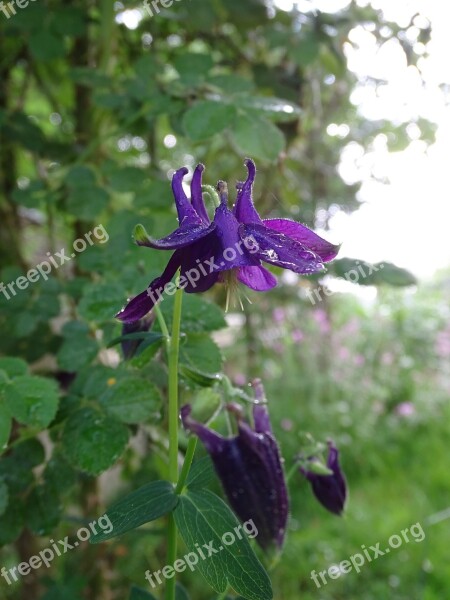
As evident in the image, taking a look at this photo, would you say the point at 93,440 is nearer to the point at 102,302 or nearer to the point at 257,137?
the point at 102,302

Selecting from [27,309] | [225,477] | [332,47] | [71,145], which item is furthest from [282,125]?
[225,477]

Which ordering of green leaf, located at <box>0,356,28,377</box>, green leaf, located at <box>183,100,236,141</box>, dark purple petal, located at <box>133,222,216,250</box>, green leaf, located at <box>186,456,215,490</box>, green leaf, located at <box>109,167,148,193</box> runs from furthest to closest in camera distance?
green leaf, located at <box>109,167,148,193</box> < green leaf, located at <box>183,100,236,141</box> < green leaf, located at <box>0,356,28,377</box> < green leaf, located at <box>186,456,215,490</box> < dark purple petal, located at <box>133,222,216,250</box>

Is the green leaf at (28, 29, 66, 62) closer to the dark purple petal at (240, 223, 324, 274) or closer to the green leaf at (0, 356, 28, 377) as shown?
the green leaf at (0, 356, 28, 377)

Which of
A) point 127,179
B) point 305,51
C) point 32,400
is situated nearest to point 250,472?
point 32,400

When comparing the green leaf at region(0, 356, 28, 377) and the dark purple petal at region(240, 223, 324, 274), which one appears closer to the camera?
the dark purple petal at region(240, 223, 324, 274)

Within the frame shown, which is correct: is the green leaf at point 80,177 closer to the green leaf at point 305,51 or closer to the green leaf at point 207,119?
the green leaf at point 207,119

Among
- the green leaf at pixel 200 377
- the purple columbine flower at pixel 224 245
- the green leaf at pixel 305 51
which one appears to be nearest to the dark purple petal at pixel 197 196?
the purple columbine flower at pixel 224 245

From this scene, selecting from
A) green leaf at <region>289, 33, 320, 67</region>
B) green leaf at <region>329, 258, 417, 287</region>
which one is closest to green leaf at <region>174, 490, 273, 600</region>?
green leaf at <region>329, 258, 417, 287</region>

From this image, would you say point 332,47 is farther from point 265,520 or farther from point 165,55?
point 265,520
